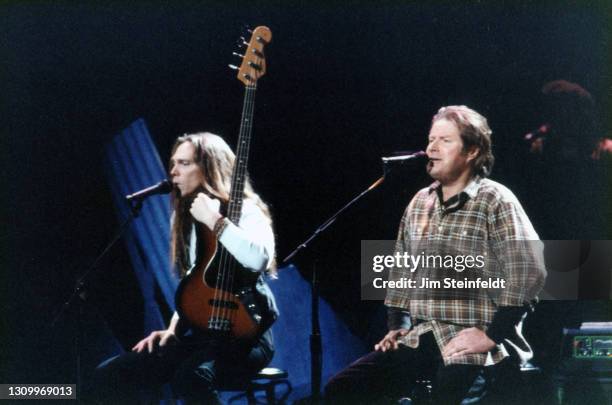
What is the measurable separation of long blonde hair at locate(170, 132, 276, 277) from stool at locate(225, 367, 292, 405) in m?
0.59

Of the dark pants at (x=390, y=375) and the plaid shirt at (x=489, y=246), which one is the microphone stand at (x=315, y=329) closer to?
the dark pants at (x=390, y=375)

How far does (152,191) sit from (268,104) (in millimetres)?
900

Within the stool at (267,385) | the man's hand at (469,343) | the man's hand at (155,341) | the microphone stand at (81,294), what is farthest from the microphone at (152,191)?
the man's hand at (469,343)

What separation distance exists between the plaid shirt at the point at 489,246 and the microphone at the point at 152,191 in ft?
5.14

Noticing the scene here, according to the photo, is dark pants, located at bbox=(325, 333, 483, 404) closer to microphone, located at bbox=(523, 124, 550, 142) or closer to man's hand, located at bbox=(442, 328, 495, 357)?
man's hand, located at bbox=(442, 328, 495, 357)

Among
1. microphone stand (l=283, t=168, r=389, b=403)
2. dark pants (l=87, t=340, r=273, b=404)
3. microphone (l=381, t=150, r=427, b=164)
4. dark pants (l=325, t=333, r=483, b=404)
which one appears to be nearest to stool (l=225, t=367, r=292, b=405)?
dark pants (l=87, t=340, r=273, b=404)

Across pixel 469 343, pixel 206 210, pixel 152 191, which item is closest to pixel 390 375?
pixel 469 343

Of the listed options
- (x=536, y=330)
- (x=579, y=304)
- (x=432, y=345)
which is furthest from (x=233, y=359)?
(x=579, y=304)

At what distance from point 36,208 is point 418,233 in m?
2.40

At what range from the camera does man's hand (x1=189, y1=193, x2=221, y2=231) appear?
3.61 metres

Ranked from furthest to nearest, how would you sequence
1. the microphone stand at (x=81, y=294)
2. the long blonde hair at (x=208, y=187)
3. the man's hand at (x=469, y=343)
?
the microphone stand at (x=81, y=294)
the long blonde hair at (x=208, y=187)
the man's hand at (x=469, y=343)

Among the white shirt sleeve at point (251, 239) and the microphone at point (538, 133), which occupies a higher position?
the microphone at point (538, 133)

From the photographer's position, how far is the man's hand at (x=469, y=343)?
340 centimetres

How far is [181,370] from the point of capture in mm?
3500
